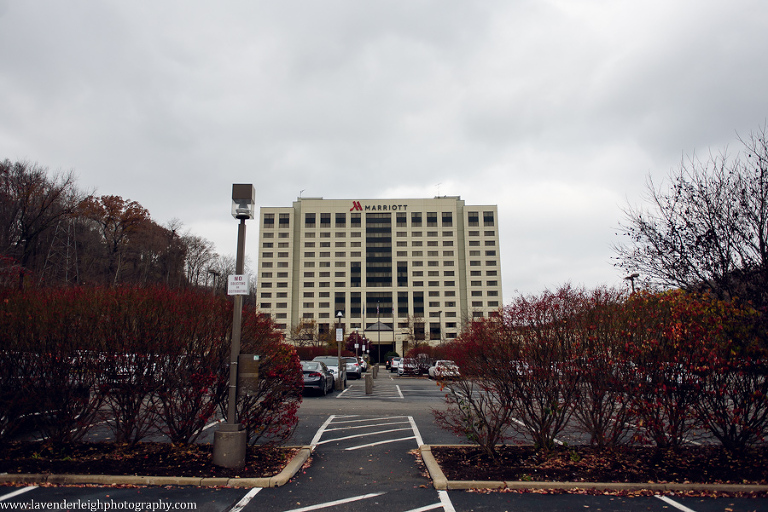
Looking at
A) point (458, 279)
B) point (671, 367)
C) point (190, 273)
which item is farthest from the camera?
point (458, 279)

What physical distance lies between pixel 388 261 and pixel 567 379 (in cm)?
9906

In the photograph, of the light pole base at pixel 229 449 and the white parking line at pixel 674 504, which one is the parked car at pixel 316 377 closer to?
the light pole base at pixel 229 449

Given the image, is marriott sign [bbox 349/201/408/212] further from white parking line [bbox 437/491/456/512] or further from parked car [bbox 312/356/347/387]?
white parking line [bbox 437/491/456/512]

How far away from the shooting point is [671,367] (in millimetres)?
6949

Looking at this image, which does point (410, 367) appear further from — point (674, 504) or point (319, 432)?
point (674, 504)

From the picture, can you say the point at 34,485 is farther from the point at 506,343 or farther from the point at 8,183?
the point at 8,183

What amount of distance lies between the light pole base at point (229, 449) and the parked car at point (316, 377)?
11.5 metres

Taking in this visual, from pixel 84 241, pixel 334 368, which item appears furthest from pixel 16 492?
pixel 84 241

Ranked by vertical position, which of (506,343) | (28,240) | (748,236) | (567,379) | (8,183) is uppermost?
(8,183)

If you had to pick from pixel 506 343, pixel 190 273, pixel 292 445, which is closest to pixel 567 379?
pixel 506 343

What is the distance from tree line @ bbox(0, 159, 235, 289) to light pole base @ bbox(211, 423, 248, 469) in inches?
208

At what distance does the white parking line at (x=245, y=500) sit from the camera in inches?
207

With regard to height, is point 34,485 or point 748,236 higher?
point 748,236

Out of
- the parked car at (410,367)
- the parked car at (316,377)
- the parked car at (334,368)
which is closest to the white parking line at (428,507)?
the parked car at (316,377)
